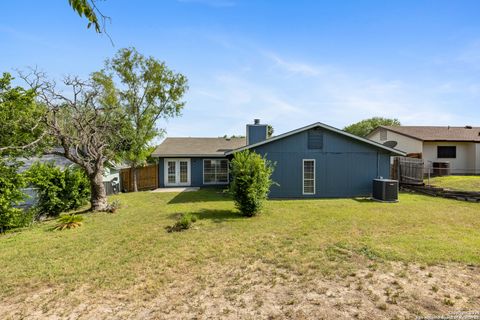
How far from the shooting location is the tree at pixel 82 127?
9.38 m

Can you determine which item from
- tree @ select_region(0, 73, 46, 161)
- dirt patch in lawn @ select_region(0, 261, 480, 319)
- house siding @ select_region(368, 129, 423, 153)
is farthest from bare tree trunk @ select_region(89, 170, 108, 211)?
house siding @ select_region(368, 129, 423, 153)

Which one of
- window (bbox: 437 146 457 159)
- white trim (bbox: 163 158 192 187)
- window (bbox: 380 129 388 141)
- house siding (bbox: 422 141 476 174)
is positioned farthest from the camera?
window (bbox: 380 129 388 141)

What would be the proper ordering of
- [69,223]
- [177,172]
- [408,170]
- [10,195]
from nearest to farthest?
1. [10,195]
2. [69,223]
3. [408,170]
4. [177,172]

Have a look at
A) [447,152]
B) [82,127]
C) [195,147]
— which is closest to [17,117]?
[82,127]

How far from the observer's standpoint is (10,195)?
797 cm

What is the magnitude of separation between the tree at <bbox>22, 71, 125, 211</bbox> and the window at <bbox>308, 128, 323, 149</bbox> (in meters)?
9.44

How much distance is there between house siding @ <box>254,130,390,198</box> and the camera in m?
12.8

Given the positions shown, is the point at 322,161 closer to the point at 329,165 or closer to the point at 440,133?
the point at 329,165

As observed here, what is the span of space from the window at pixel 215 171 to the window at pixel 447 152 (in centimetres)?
1733

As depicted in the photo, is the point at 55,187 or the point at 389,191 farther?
the point at 389,191

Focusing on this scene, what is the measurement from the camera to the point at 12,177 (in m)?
8.17

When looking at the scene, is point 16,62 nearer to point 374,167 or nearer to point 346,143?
point 346,143

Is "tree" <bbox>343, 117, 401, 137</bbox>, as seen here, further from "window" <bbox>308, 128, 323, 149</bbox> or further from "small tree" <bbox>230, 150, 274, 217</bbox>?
"small tree" <bbox>230, 150, 274, 217</bbox>

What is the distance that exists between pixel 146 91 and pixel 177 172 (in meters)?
6.23
